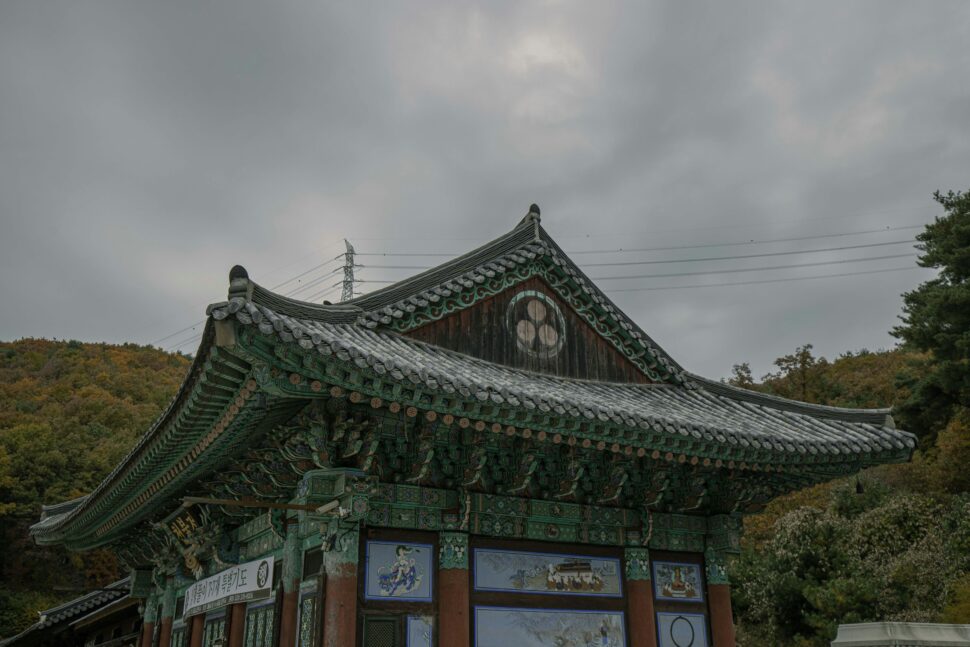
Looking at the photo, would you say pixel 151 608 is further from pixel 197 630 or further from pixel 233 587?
pixel 233 587

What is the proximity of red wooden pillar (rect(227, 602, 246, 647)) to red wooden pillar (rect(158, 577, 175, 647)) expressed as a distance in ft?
14.2

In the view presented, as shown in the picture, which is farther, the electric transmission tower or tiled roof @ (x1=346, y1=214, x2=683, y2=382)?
the electric transmission tower

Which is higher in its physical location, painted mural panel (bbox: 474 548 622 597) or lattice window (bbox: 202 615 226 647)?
painted mural panel (bbox: 474 548 622 597)

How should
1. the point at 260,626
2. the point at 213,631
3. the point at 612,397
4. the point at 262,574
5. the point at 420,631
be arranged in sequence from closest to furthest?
the point at 420,631 → the point at 262,574 → the point at 260,626 → the point at 612,397 → the point at 213,631

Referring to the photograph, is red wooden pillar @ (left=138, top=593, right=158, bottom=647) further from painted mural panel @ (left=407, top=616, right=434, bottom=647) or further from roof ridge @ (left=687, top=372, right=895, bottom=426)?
roof ridge @ (left=687, top=372, right=895, bottom=426)

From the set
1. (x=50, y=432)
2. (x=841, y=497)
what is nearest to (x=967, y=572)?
(x=841, y=497)

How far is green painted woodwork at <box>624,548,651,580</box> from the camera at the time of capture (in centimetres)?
1100

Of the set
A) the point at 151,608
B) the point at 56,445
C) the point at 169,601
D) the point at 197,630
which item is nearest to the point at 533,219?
the point at 197,630

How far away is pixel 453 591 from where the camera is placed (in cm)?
941

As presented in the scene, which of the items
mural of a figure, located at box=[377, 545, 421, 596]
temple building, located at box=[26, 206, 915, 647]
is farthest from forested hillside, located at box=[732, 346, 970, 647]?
mural of a figure, located at box=[377, 545, 421, 596]

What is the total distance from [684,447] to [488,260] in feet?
14.2

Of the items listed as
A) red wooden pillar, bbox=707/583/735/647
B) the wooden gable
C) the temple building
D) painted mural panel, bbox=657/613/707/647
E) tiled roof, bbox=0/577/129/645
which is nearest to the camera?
the temple building

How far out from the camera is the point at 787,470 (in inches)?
447

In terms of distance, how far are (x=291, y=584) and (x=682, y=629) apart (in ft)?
18.6
